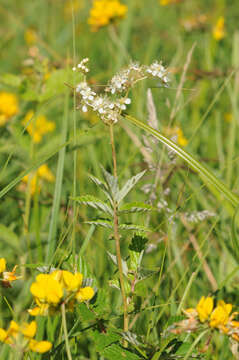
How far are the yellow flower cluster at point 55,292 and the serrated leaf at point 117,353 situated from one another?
0.27 ft

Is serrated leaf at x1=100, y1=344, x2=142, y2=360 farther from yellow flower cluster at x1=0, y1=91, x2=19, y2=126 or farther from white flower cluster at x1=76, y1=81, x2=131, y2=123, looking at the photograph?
yellow flower cluster at x1=0, y1=91, x2=19, y2=126

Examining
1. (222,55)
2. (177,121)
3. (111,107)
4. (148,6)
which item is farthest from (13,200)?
(148,6)

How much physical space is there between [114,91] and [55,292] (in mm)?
307

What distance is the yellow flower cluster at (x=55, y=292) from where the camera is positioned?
56cm

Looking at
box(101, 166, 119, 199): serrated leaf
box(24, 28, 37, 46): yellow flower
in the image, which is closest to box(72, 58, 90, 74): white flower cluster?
box(101, 166, 119, 199): serrated leaf

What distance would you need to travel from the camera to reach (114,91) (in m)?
0.66

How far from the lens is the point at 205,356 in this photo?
0.69m

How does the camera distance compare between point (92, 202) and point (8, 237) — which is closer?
point (92, 202)

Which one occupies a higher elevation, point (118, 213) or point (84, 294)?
point (118, 213)

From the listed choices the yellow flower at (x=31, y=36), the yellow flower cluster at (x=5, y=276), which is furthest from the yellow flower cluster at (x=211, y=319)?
the yellow flower at (x=31, y=36)

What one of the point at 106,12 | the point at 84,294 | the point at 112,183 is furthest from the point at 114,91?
the point at 106,12

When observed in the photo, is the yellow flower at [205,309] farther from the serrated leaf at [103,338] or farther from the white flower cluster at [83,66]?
the white flower cluster at [83,66]

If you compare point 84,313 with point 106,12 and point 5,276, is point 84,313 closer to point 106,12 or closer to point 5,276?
point 5,276

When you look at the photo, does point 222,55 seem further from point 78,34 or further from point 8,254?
point 8,254
